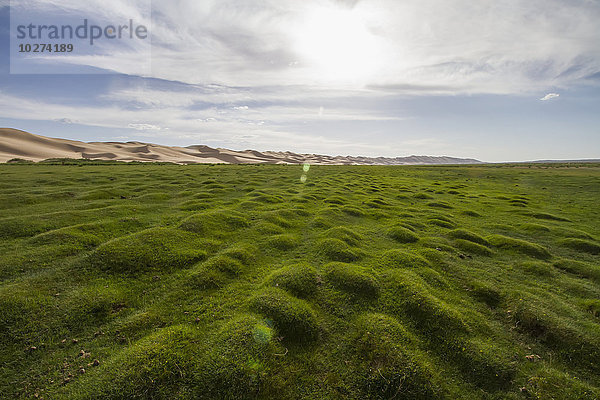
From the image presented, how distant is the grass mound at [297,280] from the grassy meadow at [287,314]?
70 millimetres

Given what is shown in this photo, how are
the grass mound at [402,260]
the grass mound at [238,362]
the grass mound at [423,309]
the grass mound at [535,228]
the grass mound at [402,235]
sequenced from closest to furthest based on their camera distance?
1. the grass mound at [238,362]
2. the grass mound at [423,309]
3. the grass mound at [402,260]
4. the grass mound at [402,235]
5. the grass mound at [535,228]

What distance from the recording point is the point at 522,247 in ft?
50.1

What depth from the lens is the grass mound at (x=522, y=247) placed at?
14.6 metres

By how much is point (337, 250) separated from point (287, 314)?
20.2ft

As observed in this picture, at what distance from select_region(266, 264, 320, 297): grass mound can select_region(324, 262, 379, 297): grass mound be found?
27.0 inches

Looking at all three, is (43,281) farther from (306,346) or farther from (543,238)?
(543,238)

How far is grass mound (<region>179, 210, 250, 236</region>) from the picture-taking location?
15.1 meters

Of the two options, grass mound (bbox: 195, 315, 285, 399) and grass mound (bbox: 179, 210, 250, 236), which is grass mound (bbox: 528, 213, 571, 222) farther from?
grass mound (bbox: 195, 315, 285, 399)

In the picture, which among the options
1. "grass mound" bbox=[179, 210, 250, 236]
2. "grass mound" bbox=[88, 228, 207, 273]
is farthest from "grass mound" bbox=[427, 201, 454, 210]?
"grass mound" bbox=[88, 228, 207, 273]

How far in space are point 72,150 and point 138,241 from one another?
19028cm

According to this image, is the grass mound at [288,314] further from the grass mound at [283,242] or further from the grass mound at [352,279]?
the grass mound at [283,242]

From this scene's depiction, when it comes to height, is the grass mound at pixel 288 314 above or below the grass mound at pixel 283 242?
below

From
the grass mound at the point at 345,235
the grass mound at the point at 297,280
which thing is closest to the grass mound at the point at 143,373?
the grass mound at the point at 297,280

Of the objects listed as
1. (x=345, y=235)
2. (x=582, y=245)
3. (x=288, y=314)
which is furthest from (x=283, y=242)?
(x=582, y=245)
